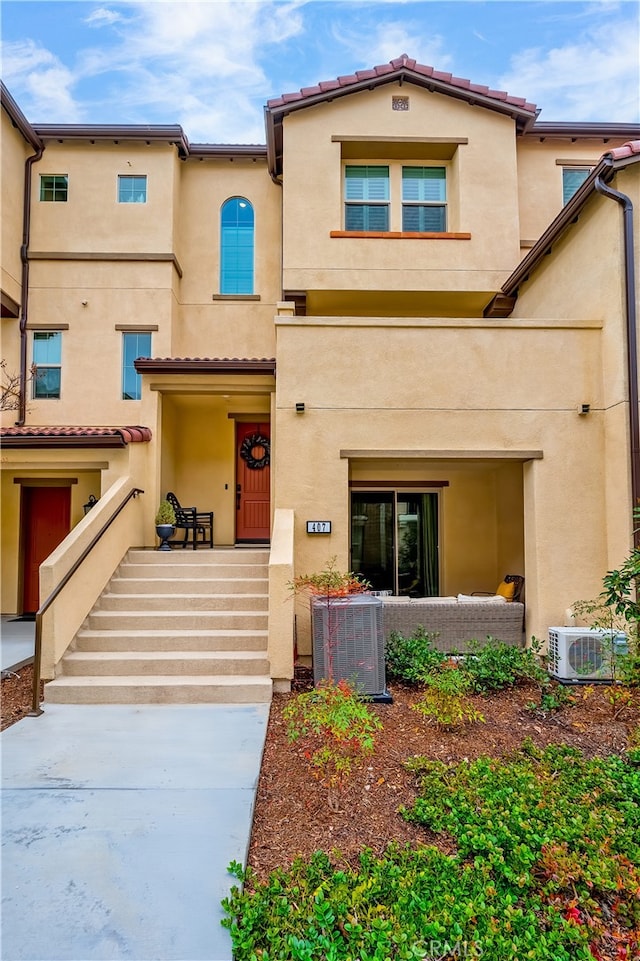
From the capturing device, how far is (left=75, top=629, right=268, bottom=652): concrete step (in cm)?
658

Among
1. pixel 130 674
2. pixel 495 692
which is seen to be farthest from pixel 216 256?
pixel 495 692

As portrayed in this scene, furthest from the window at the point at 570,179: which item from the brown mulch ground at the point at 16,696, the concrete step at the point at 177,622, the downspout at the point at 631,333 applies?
the brown mulch ground at the point at 16,696

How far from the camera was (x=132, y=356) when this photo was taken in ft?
39.1

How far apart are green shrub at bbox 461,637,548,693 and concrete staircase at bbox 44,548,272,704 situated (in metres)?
2.58

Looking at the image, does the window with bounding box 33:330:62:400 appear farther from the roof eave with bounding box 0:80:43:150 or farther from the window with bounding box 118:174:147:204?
the roof eave with bounding box 0:80:43:150

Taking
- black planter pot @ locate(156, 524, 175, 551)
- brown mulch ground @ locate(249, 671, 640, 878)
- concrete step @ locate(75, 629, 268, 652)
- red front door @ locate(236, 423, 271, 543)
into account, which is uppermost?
red front door @ locate(236, 423, 271, 543)

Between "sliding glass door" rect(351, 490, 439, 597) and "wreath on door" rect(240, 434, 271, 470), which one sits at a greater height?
"wreath on door" rect(240, 434, 271, 470)

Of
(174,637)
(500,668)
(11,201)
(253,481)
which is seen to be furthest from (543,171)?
(174,637)

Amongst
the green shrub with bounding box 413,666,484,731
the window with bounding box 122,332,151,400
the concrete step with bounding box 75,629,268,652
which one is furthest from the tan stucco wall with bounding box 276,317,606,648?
the window with bounding box 122,332,151,400

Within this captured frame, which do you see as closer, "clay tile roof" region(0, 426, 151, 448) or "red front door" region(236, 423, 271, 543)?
"clay tile roof" region(0, 426, 151, 448)

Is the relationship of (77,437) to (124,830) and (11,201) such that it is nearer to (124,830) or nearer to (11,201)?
(11,201)

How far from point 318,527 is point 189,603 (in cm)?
205

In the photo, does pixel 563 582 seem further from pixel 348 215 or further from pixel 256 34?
pixel 256 34

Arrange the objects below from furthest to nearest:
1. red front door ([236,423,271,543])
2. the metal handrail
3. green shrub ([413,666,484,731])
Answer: red front door ([236,423,271,543]) < the metal handrail < green shrub ([413,666,484,731])
